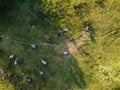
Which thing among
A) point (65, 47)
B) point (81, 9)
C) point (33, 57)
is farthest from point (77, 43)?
point (33, 57)

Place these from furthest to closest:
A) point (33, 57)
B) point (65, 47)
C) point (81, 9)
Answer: point (81, 9) < point (65, 47) < point (33, 57)

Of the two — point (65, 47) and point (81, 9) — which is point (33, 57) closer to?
point (65, 47)

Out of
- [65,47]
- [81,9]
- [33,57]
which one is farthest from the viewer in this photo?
[81,9]

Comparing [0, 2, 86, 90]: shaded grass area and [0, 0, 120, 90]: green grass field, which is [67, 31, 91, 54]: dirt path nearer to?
[0, 0, 120, 90]: green grass field

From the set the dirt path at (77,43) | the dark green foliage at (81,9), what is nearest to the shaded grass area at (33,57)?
the dirt path at (77,43)

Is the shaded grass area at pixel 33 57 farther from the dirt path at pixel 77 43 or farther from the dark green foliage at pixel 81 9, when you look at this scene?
the dark green foliage at pixel 81 9

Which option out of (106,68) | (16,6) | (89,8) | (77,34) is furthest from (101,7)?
(16,6)

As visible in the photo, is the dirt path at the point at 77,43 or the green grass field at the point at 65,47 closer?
the green grass field at the point at 65,47

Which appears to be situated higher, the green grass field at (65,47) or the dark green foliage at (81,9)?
the dark green foliage at (81,9)

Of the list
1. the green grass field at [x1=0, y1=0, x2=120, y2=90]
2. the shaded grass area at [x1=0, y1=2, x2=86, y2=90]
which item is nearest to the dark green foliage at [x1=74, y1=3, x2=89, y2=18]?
the green grass field at [x1=0, y1=0, x2=120, y2=90]

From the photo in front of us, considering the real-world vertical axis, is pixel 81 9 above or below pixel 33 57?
above
